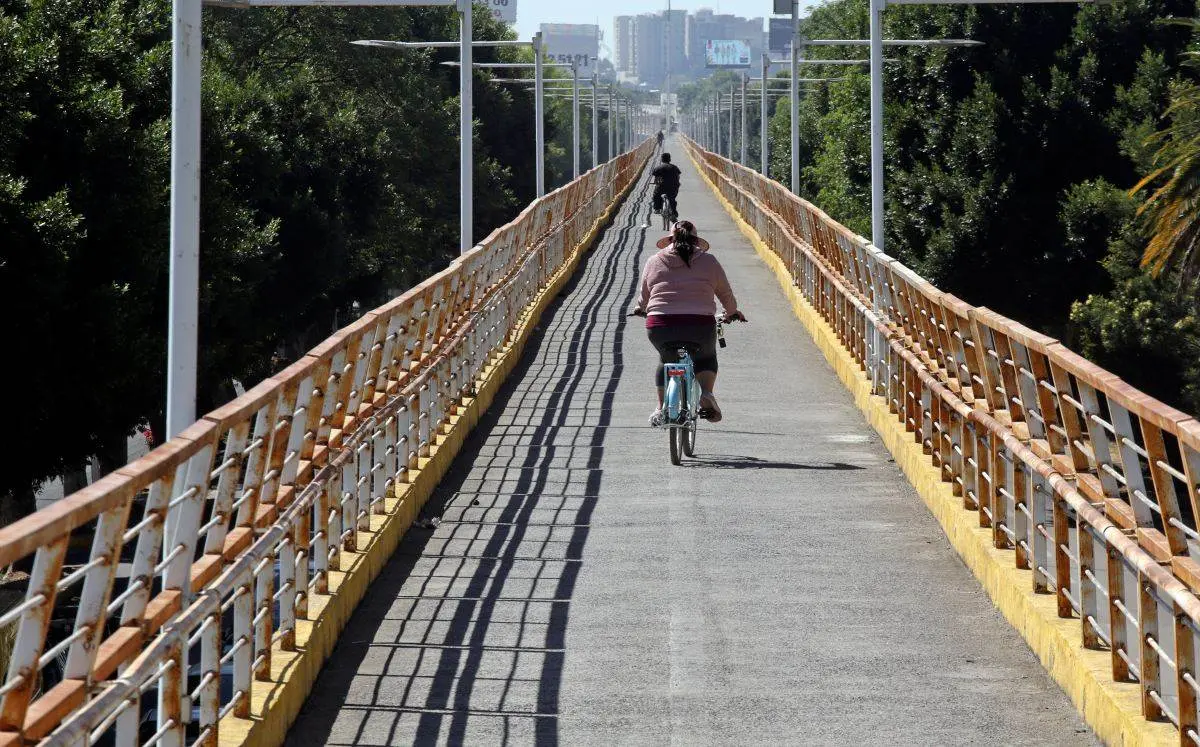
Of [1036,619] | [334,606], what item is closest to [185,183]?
[334,606]

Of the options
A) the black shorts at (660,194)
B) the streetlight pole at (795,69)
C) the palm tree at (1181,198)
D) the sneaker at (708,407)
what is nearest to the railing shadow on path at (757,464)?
the sneaker at (708,407)

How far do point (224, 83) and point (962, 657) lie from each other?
94.7 ft

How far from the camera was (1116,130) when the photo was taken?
1476 inches

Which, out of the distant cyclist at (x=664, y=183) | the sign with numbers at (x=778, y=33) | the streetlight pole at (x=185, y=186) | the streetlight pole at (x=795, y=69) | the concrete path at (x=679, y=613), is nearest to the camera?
the concrete path at (x=679, y=613)

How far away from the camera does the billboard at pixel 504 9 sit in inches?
3391

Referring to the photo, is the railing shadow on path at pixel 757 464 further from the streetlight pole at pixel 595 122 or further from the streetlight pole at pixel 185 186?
the streetlight pole at pixel 595 122

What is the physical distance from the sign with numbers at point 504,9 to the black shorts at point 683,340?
7169cm

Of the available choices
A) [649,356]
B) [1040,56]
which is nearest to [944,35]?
[1040,56]

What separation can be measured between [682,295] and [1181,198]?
1185cm

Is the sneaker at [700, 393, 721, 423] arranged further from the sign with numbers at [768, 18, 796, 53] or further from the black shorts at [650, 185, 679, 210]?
the sign with numbers at [768, 18, 796, 53]

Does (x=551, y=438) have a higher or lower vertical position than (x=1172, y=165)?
lower

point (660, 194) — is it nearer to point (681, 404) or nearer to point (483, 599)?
point (681, 404)

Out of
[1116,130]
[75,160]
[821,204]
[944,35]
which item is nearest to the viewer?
[75,160]

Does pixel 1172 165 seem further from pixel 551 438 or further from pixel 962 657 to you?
pixel 962 657
